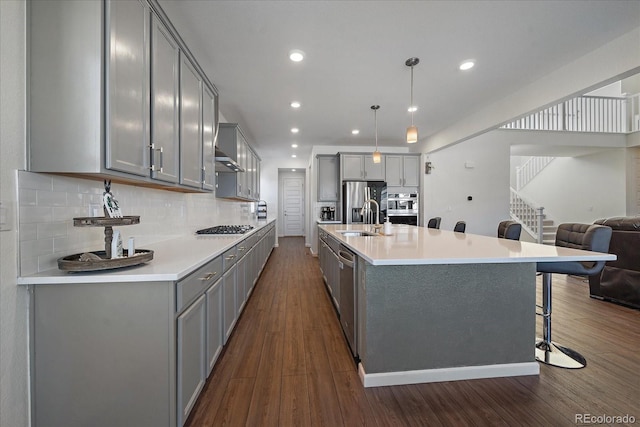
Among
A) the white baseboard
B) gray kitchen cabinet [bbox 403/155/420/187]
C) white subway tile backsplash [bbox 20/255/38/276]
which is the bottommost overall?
the white baseboard

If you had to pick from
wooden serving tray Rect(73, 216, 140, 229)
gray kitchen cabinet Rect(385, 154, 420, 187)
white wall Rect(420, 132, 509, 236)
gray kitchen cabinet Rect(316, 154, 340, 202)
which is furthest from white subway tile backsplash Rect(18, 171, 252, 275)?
white wall Rect(420, 132, 509, 236)

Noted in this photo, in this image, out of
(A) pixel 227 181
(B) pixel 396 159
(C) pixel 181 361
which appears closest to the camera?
(C) pixel 181 361

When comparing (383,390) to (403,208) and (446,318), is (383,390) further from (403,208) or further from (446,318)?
(403,208)

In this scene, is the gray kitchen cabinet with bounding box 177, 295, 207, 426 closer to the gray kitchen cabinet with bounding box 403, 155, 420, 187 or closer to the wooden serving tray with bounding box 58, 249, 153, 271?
the wooden serving tray with bounding box 58, 249, 153, 271

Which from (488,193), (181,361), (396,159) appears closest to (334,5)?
(181,361)

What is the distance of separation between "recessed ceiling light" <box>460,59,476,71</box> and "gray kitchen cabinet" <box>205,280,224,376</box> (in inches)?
127

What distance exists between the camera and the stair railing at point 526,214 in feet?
24.4

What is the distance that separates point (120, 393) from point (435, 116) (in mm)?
5073

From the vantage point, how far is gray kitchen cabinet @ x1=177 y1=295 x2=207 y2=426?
1.31 metres

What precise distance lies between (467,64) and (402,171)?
3366 millimetres

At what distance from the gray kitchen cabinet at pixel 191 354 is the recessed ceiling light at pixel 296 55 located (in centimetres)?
236

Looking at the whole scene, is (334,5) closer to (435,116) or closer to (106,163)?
(106,163)

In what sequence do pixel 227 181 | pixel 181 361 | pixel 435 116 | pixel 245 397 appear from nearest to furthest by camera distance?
pixel 181 361 < pixel 245 397 < pixel 227 181 < pixel 435 116

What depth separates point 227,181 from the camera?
397cm
